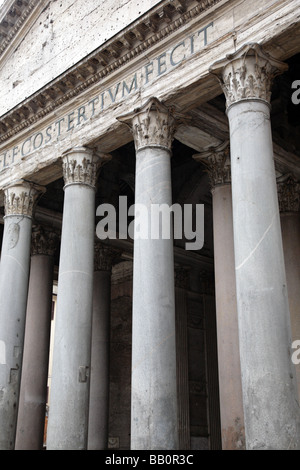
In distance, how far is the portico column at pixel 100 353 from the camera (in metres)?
13.4

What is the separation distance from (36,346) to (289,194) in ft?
23.1

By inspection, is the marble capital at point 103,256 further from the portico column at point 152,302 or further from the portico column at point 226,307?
the portico column at point 152,302

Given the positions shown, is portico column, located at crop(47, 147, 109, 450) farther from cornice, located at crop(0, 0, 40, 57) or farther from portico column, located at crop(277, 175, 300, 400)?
cornice, located at crop(0, 0, 40, 57)

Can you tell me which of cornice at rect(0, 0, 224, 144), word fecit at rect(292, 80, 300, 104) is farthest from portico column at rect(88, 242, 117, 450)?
word fecit at rect(292, 80, 300, 104)

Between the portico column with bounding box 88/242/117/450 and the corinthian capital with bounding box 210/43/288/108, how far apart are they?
25.1 ft

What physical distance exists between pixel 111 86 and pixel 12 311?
4.73 m

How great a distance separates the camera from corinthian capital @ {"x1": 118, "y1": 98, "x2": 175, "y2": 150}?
8.62m

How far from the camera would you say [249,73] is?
7477 millimetres

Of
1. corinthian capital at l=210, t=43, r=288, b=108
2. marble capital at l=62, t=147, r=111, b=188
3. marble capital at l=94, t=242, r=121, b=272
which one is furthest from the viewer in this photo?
marble capital at l=94, t=242, r=121, b=272

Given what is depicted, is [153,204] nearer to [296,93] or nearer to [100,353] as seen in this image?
[296,93]

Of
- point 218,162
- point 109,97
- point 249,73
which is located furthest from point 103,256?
point 249,73

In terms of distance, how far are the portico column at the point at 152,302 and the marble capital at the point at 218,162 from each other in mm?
1550

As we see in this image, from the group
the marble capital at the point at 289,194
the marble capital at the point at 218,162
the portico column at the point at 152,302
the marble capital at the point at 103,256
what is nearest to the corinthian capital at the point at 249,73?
the portico column at the point at 152,302
